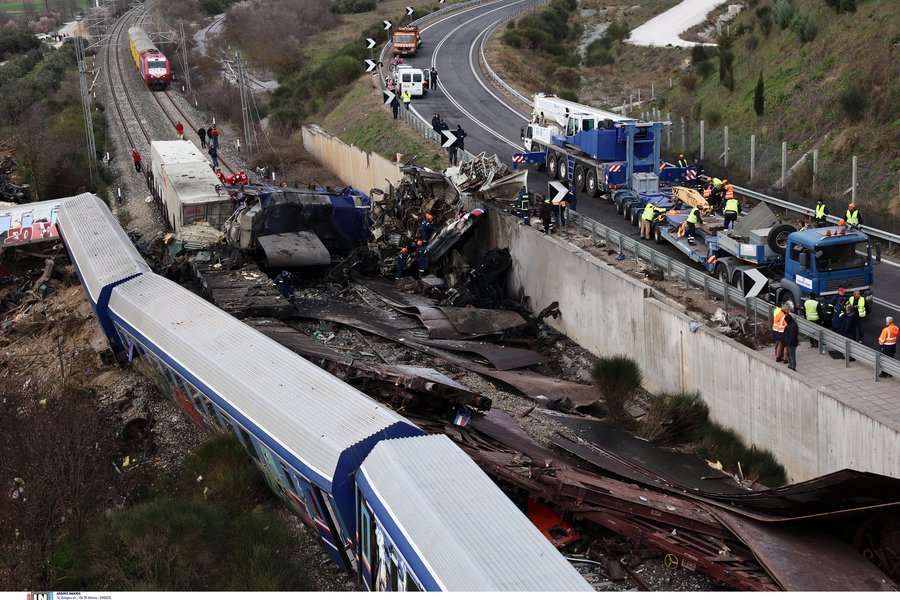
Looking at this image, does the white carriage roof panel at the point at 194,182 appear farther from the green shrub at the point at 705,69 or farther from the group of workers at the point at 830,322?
the green shrub at the point at 705,69

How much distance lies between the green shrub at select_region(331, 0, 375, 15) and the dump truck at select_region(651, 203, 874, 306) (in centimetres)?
7339

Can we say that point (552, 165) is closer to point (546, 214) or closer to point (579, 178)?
point (579, 178)

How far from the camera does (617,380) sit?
20.3 metres

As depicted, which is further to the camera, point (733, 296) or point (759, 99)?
point (759, 99)

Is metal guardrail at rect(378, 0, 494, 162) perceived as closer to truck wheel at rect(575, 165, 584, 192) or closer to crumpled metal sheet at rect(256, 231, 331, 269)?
truck wheel at rect(575, 165, 584, 192)

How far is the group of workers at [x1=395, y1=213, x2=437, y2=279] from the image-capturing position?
1110 inches

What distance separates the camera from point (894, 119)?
29.1 metres

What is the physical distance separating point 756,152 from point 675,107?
33.8 ft

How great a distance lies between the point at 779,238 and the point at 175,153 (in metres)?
24.7

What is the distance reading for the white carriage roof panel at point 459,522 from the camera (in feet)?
28.5

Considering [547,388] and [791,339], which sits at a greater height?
[791,339]

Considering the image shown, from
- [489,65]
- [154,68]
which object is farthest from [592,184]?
[154,68]

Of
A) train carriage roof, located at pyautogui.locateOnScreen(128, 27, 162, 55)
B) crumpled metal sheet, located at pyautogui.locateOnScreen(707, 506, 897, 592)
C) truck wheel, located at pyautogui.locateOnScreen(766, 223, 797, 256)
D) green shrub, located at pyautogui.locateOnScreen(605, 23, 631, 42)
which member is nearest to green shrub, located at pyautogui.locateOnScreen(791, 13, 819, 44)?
truck wheel, located at pyautogui.locateOnScreen(766, 223, 797, 256)
